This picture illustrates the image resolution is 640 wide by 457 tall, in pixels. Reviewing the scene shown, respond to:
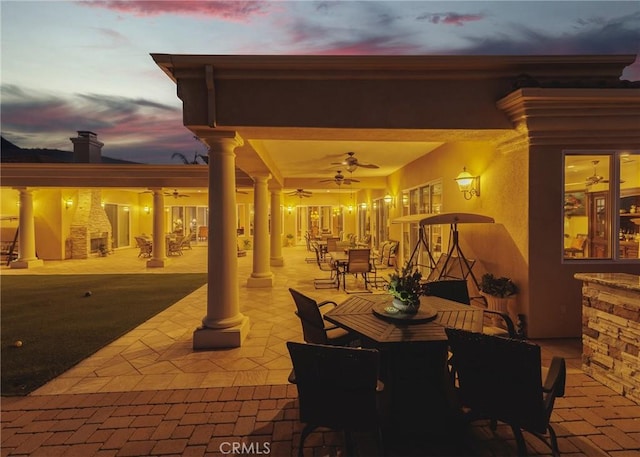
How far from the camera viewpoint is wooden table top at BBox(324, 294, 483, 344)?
2.38m

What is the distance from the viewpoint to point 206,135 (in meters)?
4.22

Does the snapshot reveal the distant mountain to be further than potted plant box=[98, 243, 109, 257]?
No

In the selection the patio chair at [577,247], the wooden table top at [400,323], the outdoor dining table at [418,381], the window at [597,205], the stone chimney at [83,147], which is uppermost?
the stone chimney at [83,147]

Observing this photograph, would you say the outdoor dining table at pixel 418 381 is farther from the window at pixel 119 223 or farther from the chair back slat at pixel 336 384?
the window at pixel 119 223

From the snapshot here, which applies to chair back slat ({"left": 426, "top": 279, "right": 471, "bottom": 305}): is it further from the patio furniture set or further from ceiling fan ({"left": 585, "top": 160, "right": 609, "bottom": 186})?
ceiling fan ({"left": 585, "top": 160, "right": 609, "bottom": 186})

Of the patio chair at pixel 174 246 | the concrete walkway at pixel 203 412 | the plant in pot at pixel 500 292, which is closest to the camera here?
the concrete walkway at pixel 203 412

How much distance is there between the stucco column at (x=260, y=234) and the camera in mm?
7977

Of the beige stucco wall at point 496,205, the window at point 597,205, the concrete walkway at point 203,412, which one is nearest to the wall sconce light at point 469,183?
the beige stucco wall at point 496,205

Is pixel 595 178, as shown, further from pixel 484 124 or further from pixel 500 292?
pixel 500 292

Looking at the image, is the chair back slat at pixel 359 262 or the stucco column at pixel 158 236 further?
the stucco column at pixel 158 236

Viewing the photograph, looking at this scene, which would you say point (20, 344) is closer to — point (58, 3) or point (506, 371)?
point (506, 371)

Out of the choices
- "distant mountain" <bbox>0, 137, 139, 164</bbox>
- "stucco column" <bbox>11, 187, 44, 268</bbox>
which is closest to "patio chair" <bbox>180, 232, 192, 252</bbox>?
"stucco column" <bbox>11, 187, 44, 268</bbox>

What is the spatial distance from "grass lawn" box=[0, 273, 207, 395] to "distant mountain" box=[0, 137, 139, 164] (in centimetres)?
553

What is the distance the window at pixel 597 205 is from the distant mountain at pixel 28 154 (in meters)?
15.8
